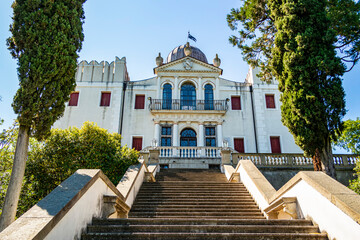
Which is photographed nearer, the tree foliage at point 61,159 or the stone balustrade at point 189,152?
the tree foliage at point 61,159

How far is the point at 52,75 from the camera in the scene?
7.98 metres

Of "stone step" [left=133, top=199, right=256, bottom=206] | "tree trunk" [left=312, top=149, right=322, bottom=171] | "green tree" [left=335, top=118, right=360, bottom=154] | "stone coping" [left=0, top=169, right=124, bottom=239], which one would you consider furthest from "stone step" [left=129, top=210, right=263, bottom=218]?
"green tree" [left=335, top=118, right=360, bottom=154]

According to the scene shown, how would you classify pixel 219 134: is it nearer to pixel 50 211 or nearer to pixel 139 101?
pixel 139 101

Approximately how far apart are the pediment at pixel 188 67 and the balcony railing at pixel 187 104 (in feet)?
9.20

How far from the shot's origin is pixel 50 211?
4.00m

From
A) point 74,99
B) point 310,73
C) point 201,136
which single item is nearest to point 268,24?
point 310,73

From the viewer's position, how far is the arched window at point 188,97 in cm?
2232

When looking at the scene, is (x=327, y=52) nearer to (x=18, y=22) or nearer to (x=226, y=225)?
(x=226, y=225)

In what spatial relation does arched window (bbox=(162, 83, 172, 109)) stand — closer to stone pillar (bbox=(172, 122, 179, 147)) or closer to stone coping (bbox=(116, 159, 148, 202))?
stone pillar (bbox=(172, 122, 179, 147))

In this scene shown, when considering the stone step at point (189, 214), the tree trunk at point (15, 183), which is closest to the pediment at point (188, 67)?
the tree trunk at point (15, 183)

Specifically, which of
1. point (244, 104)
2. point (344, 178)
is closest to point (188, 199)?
point (344, 178)

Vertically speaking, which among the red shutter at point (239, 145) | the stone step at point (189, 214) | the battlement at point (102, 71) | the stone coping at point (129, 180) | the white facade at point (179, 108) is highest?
the battlement at point (102, 71)

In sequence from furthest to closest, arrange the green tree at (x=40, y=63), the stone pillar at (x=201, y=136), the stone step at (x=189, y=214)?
the stone pillar at (x=201, y=136)
the green tree at (x=40, y=63)
the stone step at (x=189, y=214)

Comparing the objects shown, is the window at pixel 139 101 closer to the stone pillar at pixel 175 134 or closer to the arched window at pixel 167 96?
the arched window at pixel 167 96
